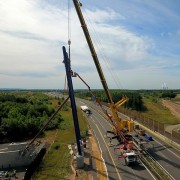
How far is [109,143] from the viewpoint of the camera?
5069cm

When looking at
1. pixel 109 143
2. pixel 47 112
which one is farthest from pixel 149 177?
pixel 47 112

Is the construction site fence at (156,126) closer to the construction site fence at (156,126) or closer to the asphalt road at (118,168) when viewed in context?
the construction site fence at (156,126)

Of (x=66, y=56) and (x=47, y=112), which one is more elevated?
(x=66, y=56)

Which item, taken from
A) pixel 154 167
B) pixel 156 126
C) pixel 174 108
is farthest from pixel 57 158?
pixel 174 108

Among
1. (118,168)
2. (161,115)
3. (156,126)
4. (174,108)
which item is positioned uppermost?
(156,126)

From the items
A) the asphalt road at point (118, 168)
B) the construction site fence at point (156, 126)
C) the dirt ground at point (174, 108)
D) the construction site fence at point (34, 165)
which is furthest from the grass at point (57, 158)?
the dirt ground at point (174, 108)

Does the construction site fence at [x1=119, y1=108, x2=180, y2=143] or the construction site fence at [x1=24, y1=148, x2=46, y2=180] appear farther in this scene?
the construction site fence at [x1=119, y1=108, x2=180, y2=143]

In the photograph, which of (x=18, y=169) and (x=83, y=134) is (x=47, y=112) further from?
(x=18, y=169)

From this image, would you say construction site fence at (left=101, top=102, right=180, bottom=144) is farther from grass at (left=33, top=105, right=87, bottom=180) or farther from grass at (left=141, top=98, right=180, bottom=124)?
grass at (left=33, top=105, right=87, bottom=180)

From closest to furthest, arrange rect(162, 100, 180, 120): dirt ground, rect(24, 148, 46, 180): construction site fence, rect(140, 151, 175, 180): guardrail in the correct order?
1. rect(140, 151, 175, 180): guardrail
2. rect(24, 148, 46, 180): construction site fence
3. rect(162, 100, 180, 120): dirt ground

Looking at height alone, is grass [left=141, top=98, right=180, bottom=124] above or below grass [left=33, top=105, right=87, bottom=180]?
above

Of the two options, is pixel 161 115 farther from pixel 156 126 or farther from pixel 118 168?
pixel 118 168

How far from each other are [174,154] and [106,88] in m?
16.6

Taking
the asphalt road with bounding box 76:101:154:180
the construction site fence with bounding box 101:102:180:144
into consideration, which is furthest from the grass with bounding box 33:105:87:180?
the construction site fence with bounding box 101:102:180:144
